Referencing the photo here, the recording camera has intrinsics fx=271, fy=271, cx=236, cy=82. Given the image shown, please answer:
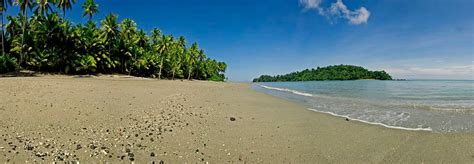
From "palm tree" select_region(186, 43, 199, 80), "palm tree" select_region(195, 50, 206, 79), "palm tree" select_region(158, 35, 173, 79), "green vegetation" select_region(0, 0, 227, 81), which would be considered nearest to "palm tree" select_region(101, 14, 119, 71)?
"green vegetation" select_region(0, 0, 227, 81)

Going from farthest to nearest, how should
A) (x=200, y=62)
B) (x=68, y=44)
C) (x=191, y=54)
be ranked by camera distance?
(x=200, y=62) → (x=191, y=54) → (x=68, y=44)

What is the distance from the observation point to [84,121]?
7.94m

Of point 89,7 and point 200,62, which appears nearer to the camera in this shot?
point 89,7

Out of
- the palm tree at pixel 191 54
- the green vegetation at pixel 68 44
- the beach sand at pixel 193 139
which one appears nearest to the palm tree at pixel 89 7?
the green vegetation at pixel 68 44

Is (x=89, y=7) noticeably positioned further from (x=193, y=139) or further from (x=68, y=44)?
(x=193, y=139)

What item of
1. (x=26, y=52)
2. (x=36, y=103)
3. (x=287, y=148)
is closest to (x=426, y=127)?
(x=287, y=148)

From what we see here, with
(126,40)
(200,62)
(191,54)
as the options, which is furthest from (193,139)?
(200,62)

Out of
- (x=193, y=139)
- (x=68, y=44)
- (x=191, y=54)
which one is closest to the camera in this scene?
(x=193, y=139)

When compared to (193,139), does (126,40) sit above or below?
above

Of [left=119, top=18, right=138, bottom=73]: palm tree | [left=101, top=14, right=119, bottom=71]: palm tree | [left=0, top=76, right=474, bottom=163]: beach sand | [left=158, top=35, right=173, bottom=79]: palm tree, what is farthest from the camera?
[left=158, top=35, right=173, bottom=79]: palm tree

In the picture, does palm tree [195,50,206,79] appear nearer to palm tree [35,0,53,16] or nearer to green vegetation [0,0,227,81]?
green vegetation [0,0,227,81]

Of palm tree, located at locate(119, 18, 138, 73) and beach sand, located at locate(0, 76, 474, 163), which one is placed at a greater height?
palm tree, located at locate(119, 18, 138, 73)

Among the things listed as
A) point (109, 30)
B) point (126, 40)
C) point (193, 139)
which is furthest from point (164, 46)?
point (193, 139)

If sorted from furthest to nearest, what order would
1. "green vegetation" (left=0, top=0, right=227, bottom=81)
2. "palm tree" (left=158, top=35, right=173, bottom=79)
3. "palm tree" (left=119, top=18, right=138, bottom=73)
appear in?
1. "palm tree" (left=158, top=35, right=173, bottom=79)
2. "palm tree" (left=119, top=18, right=138, bottom=73)
3. "green vegetation" (left=0, top=0, right=227, bottom=81)
